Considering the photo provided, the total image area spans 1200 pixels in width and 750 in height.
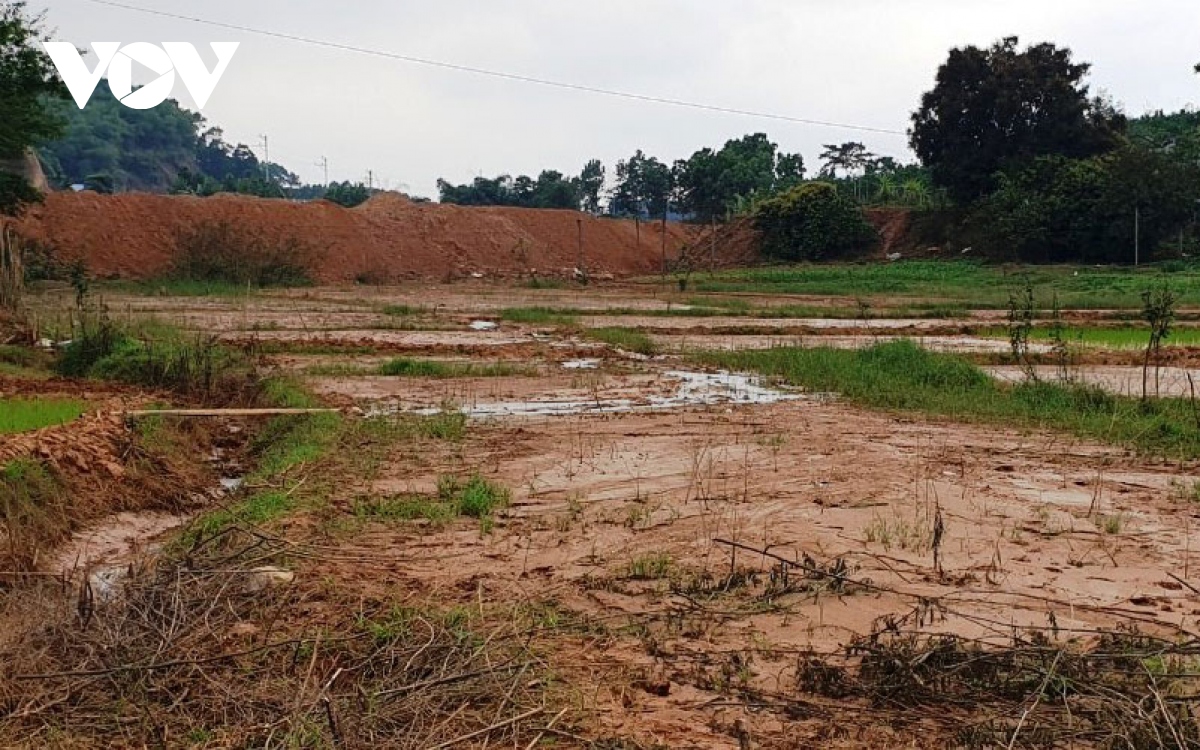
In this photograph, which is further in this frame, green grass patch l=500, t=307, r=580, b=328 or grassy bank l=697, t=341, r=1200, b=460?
green grass patch l=500, t=307, r=580, b=328

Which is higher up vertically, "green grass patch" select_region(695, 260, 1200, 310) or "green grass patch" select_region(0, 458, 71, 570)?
"green grass patch" select_region(695, 260, 1200, 310)

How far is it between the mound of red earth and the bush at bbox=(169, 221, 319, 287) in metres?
2.48

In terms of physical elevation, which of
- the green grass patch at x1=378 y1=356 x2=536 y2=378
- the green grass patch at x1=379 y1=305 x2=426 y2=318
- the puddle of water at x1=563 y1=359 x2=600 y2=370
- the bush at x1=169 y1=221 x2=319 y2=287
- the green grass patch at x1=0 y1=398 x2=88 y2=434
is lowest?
the puddle of water at x1=563 y1=359 x2=600 y2=370

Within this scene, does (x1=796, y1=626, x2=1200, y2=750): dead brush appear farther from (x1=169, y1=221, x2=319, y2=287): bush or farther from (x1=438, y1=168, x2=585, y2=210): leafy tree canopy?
(x1=438, y1=168, x2=585, y2=210): leafy tree canopy

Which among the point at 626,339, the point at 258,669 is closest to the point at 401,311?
the point at 626,339

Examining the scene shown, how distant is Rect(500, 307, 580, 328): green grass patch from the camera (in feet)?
85.3

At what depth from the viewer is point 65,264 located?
139ft

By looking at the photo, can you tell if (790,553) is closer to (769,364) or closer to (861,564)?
(861,564)

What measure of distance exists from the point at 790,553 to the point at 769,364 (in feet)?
35.5

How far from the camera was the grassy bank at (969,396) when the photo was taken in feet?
34.9

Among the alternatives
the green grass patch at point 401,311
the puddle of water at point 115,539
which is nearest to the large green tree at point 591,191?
the green grass patch at point 401,311

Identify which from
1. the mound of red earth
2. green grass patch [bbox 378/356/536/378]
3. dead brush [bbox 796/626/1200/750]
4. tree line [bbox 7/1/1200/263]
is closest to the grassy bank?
green grass patch [bbox 378/356/536/378]

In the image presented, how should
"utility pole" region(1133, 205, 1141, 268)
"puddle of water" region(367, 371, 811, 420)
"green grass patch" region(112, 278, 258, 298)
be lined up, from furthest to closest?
"utility pole" region(1133, 205, 1141, 268) < "green grass patch" region(112, 278, 258, 298) < "puddle of water" region(367, 371, 811, 420)

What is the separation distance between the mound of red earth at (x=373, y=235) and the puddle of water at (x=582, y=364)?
31.3 m
